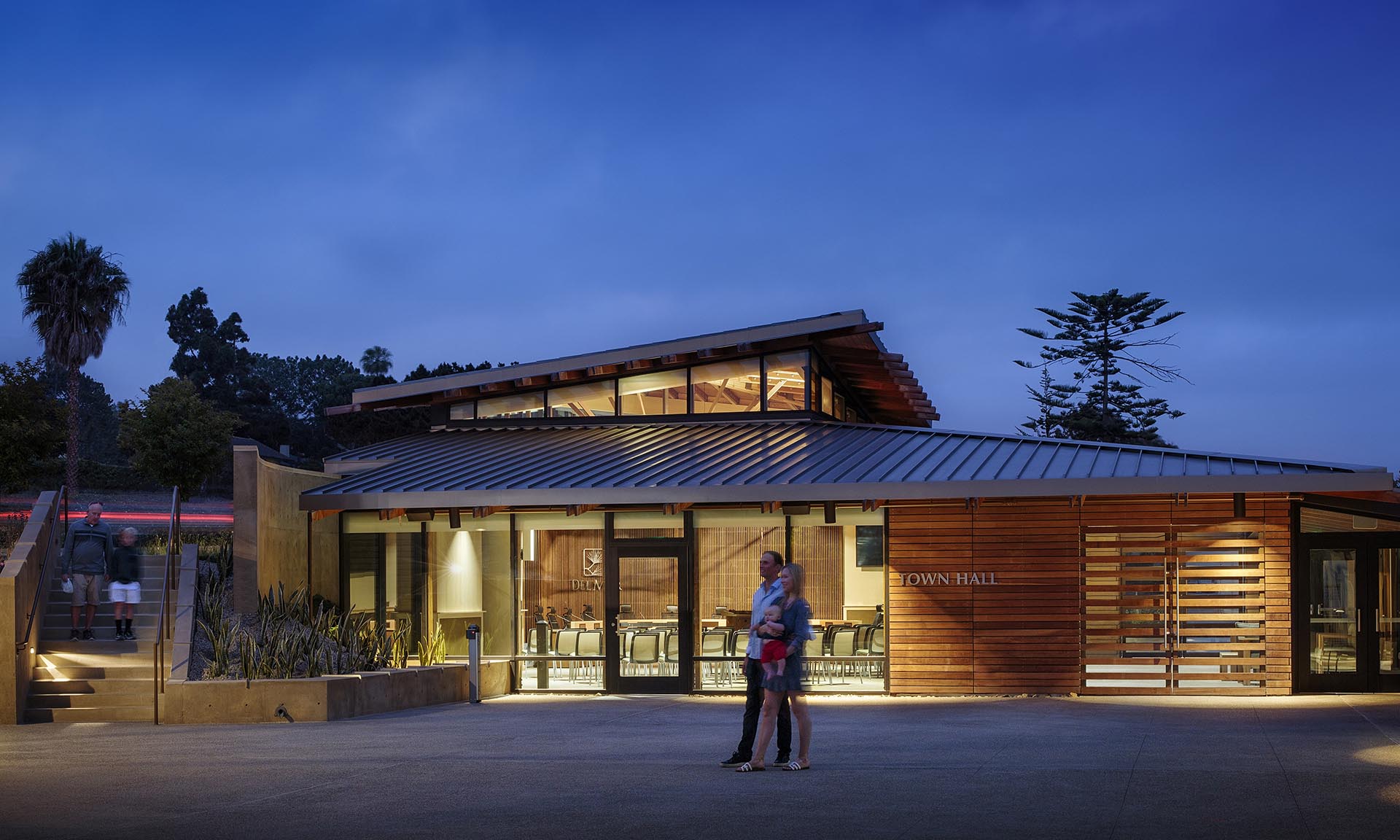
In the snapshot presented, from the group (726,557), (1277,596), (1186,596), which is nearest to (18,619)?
(726,557)

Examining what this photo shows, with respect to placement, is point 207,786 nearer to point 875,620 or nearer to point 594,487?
point 594,487

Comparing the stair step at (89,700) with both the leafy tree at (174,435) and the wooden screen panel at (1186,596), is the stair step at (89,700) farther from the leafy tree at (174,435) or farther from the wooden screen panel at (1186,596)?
the leafy tree at (174,435)

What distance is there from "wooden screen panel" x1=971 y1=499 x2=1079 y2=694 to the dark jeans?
8405 millimetres

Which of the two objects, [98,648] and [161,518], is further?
[161,518]

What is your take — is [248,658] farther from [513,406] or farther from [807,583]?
[513,406]

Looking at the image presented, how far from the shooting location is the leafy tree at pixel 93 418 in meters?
80.1

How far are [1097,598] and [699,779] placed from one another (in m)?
9.82

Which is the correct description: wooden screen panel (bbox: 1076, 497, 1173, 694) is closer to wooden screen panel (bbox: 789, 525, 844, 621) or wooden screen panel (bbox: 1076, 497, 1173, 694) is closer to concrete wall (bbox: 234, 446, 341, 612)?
wooden screen panel (bbox: 789, 525, 844, 621)

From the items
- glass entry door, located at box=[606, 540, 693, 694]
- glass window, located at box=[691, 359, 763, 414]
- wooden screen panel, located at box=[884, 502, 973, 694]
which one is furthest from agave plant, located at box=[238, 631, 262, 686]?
glass window, located at box=[691, 359, 763, 414]

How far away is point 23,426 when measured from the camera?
3316 cm

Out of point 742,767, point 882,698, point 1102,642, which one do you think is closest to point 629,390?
point 882,698

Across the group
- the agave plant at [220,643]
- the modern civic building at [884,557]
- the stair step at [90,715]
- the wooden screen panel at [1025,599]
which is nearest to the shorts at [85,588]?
the agave plant at [220,643]

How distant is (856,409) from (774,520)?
8.97 metres

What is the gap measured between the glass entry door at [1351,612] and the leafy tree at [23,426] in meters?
28.6
